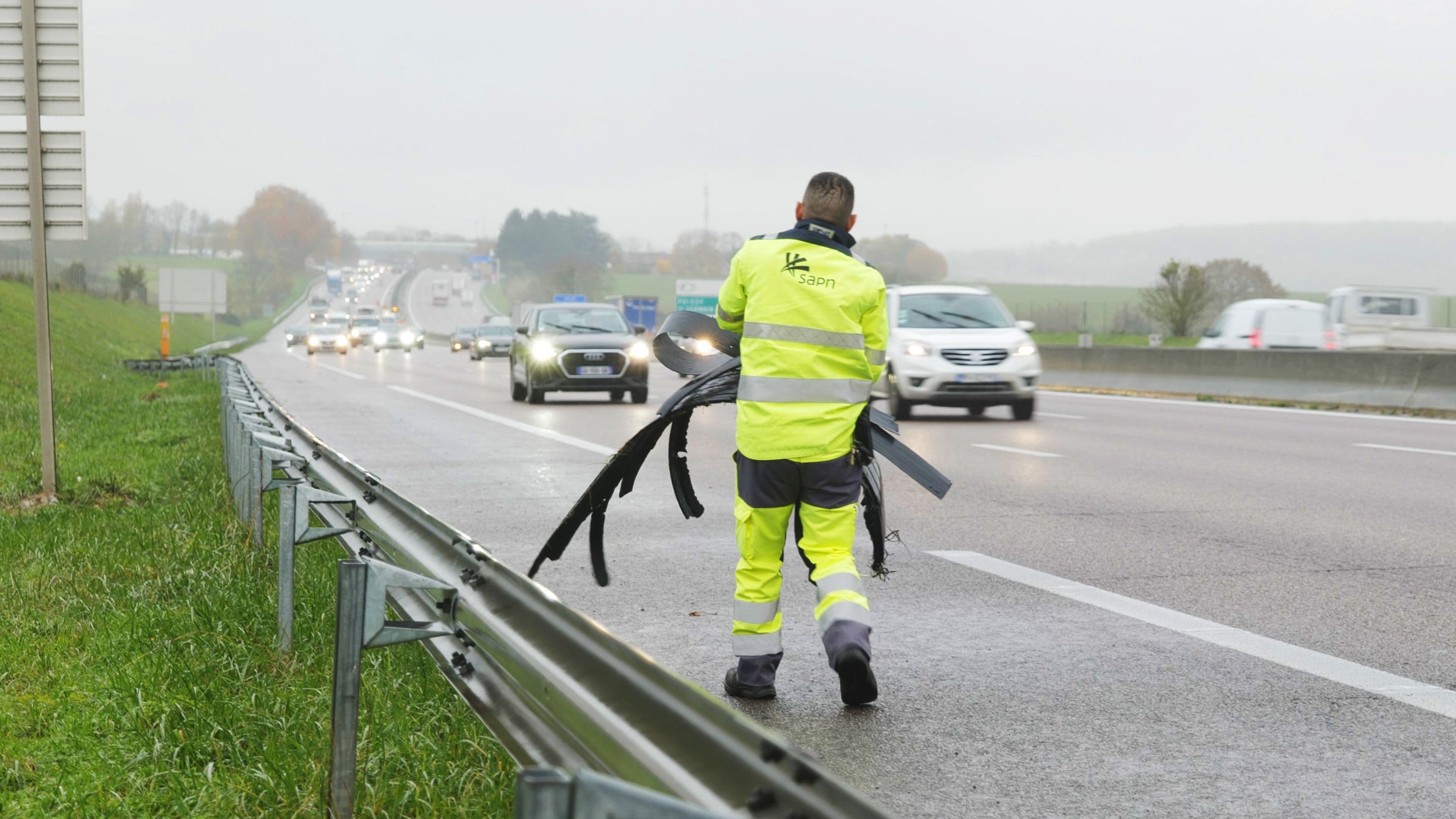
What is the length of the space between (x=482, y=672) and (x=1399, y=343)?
90.9 ft

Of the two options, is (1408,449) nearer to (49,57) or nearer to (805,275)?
(805,275)

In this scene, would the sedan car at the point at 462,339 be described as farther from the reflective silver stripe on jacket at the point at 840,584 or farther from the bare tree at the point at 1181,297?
the reflective silver stripe on jacket at the point at 840,584

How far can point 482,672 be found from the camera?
11.4 feet

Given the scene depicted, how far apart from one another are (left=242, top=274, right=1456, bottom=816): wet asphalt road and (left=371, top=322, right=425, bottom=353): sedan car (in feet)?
152

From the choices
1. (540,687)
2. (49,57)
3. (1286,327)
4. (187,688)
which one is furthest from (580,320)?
(540,687)

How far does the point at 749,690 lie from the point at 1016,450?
10371 millimetres

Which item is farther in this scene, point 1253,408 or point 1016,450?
point 1253,408

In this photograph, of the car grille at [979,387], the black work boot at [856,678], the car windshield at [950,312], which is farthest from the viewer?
the car windshield at [950,312]

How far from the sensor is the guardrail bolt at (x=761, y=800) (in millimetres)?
1941

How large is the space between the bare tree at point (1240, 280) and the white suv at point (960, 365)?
81.4m

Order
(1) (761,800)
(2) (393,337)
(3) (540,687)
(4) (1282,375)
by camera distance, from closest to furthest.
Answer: (1) (761,800), (3) (540,687), (4) (1282,375), (2) (393,337)

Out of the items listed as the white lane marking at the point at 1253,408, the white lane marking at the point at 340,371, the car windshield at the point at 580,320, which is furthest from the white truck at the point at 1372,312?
the white lane marking at the point at 340,371

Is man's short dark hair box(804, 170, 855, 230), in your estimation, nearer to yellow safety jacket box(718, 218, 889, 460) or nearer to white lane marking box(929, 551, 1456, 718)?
yellow safety jacket box(718, 218, 889, 460)

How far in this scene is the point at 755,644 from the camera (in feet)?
17.1
